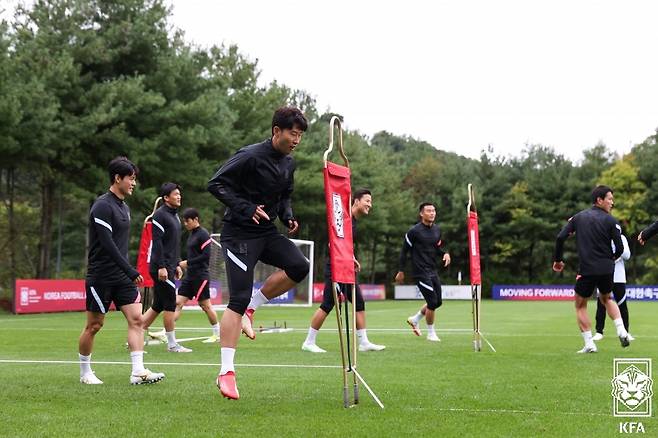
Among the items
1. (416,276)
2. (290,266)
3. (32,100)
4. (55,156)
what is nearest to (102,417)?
(290,266)

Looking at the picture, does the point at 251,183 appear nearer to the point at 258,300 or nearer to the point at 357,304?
the point at 258,300

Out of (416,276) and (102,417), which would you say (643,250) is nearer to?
(416,276)

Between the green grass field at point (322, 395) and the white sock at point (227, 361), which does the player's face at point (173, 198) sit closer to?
the green grass field at point (322, 395)

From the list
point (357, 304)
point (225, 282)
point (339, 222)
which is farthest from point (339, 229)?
point (225, 282)

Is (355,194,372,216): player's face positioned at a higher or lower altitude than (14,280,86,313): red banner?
higher

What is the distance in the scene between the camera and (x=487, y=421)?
5.69m

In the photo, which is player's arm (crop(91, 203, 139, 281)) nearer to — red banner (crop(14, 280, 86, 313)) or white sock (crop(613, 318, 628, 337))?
white sock (crop(613, 318, 628, 337))

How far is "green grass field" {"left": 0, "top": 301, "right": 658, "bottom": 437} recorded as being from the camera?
18.1 feet

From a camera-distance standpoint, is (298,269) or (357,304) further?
(357,304)

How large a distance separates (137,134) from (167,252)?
948 inches

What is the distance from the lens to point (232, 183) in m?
6.69

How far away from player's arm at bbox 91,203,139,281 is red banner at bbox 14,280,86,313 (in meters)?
21.5

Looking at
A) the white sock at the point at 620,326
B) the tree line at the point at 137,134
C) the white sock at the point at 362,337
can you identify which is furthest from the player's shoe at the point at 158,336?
the tree line at the point at 137,134

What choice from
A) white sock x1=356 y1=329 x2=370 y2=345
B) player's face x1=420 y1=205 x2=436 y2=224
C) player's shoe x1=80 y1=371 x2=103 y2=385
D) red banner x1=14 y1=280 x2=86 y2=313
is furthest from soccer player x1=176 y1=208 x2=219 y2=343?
red banner x1=14 y1=280 x2=86 y2=313
